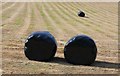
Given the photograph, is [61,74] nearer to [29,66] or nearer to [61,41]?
[29,66]

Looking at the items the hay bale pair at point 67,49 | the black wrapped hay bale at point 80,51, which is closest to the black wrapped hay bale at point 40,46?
the hay bale pair at point 67,49

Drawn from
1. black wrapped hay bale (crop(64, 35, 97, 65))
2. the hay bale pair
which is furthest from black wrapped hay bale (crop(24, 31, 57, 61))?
black wrapped hay bale (crop(64, 35, 97, 65))

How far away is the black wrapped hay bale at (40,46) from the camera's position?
16.5 metres

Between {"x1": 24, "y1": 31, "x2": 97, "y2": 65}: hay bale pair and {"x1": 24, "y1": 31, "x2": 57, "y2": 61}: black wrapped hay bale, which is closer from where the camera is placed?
{"x1": 24, "y1": 31, "x2": 97, "y2": 65}: hay bale pair

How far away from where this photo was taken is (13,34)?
25859mm

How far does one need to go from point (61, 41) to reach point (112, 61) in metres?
6.62

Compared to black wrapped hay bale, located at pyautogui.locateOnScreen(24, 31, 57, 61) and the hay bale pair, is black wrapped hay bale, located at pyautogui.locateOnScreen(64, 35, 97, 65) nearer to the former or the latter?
the hay bale pair

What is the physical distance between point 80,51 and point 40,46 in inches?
76.3

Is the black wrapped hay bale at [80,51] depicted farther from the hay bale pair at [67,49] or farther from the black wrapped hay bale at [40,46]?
the black wrapped hay bale at [40,46]

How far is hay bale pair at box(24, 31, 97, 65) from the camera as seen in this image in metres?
16.1

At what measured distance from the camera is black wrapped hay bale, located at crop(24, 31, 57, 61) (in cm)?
1645

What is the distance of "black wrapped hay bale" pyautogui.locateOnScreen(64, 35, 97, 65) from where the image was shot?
1608cm

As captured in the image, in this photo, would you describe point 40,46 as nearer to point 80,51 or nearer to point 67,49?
point 67,49

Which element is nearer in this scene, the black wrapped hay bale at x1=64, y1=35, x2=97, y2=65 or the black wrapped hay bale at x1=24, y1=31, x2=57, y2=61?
the black wrapped hay bale at x1=64, y1=35, x2=97, y2=65
